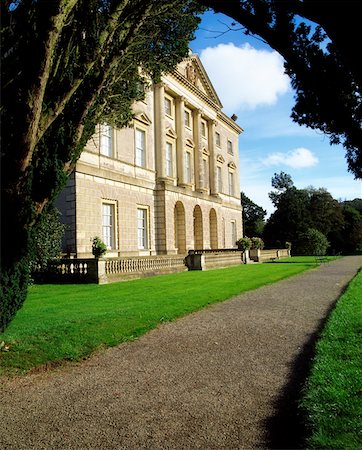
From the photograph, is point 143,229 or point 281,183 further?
point 281,183

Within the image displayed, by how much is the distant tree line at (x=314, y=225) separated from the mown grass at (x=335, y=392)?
A: 51966 mm

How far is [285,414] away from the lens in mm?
4348

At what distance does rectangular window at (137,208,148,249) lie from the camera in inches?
1133

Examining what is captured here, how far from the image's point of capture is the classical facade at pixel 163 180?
23344mm

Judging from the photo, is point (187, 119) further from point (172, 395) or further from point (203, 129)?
point (172, 395)

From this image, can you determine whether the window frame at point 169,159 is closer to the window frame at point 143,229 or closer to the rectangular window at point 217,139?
the window frame at point 143,229

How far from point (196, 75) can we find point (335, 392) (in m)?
36.0

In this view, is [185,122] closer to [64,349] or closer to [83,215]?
[83,215]

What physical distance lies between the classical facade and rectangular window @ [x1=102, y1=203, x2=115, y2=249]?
6 cm

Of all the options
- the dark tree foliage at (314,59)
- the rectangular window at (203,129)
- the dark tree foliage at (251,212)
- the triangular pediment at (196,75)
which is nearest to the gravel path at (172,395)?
the dark tree foliage at (314,59)

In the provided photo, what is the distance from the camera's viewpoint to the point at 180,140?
1357 inches

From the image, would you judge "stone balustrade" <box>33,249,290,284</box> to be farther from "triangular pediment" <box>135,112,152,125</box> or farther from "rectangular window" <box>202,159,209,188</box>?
"rectangular window" <box>202,159,209,188</box>

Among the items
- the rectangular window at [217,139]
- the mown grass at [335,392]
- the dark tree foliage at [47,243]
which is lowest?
the mown grass at [335,392]

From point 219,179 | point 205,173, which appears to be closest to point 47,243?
point 205,173
